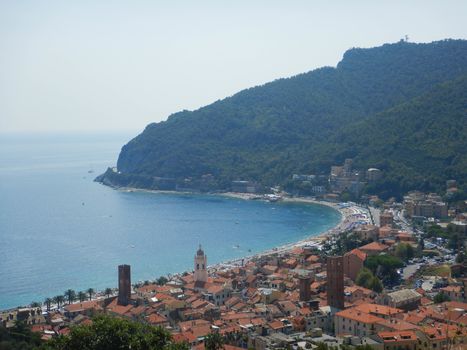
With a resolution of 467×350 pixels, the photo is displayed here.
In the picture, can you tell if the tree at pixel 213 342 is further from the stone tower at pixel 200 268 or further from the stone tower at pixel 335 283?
the stone tower at pixel 200 268

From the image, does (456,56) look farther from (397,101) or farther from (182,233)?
(182,233)

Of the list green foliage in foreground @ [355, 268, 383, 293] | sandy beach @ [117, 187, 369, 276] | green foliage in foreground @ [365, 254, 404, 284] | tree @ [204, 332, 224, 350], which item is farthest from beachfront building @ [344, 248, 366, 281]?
tree @ [204, 332, 224, 350]

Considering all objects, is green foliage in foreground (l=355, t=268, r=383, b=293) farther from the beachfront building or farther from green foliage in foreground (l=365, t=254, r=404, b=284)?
the beachfront building


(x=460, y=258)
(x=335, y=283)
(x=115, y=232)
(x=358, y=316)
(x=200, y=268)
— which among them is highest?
(x=335, y=283)

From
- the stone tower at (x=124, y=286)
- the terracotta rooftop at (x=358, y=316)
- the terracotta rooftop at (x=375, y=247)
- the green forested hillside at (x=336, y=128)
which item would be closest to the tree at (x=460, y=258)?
the terracotta rooftop at (x=375, y=247)

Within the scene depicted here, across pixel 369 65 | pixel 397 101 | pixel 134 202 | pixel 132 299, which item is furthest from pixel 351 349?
pixel 369 65

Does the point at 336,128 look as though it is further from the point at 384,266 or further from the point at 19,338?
the point at 19,338

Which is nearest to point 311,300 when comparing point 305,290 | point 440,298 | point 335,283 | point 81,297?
point 305,290
